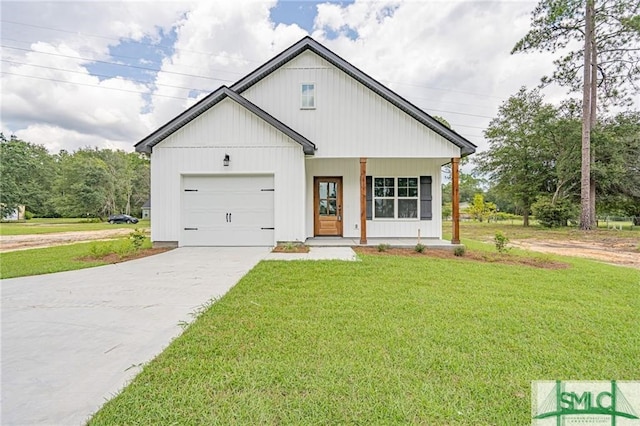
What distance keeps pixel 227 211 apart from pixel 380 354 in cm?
762

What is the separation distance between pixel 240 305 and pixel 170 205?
6.31 m

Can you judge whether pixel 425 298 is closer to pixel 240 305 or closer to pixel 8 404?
pixel 240 305

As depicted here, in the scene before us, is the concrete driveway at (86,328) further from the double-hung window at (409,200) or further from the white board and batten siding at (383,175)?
the double-hung window at (409,200)

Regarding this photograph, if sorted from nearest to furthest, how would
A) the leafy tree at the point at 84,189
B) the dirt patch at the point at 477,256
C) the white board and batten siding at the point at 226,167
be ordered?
the dirt patch at the point at 477,256
the white board and batten siding at the point at 226,167
the leafy tree at the point at 84,189

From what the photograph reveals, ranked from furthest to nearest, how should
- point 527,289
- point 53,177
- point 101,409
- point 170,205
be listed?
point 53,177, point 170,205, point 527,289, point 101,409

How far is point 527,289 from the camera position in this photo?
198 inches

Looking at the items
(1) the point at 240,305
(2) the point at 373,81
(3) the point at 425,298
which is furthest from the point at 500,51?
(1) the point at 240,305

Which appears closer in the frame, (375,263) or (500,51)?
(375,263)

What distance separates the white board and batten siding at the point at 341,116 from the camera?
980 cm

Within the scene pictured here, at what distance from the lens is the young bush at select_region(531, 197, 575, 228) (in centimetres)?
2059

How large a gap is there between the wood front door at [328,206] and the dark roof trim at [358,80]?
3.29m

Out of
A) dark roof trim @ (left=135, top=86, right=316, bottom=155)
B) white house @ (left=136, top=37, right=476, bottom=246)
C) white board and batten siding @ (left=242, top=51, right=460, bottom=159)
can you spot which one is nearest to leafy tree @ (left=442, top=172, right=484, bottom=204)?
white house @ (left=136, top=37, right=476, bottom=246)

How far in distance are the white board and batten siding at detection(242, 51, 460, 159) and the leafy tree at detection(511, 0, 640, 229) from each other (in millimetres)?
13783

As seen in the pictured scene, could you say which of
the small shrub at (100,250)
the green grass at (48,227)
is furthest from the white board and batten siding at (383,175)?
the green grass at (48,227)
